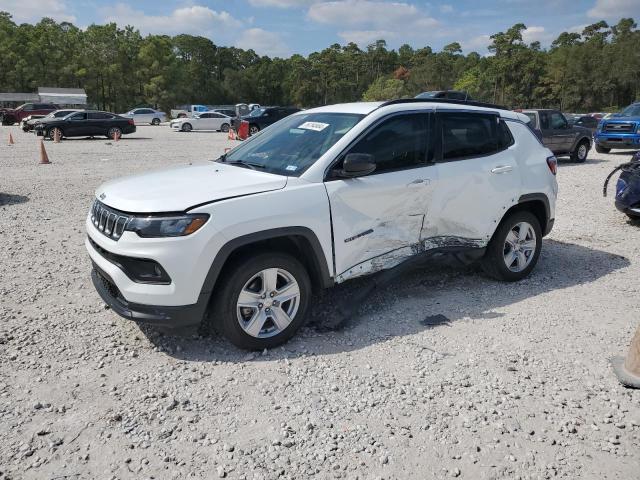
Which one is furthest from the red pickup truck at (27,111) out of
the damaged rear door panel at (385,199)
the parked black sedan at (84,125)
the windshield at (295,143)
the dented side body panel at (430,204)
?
the dented side body panel at (430,204)

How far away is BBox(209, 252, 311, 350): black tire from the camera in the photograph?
12.2ft

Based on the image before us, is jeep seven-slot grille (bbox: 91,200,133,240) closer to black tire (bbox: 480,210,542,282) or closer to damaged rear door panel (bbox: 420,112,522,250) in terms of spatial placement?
damaged rear door panel (bbox: 420,112,522,250)

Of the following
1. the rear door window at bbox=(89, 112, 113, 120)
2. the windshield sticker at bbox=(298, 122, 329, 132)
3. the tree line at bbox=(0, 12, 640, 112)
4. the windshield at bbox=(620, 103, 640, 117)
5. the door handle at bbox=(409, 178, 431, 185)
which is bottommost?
the door handle at bbox=(409, 178, 431, 185)

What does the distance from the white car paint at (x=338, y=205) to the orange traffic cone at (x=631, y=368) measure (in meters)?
1.77

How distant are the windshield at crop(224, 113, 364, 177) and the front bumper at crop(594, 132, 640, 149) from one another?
16.5 meters

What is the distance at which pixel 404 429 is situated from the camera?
3.07m

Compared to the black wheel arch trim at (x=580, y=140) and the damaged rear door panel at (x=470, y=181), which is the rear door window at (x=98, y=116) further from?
the damaged rear door panel at (x=470, y=181)

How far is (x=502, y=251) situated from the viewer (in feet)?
17.5

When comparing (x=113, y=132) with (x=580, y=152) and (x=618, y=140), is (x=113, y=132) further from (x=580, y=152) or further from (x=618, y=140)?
(x=618, y=140)

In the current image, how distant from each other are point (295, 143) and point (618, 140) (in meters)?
17.2

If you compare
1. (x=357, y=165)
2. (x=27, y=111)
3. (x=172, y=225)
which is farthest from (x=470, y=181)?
(x=27, y=111)

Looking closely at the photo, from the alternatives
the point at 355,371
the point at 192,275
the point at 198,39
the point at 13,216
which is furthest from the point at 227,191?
the point at 198,39

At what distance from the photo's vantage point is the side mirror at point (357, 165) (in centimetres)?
398

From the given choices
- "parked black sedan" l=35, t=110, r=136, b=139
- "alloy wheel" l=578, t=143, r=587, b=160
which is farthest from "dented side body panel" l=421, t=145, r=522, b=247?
"parked black sedan" l=35, t=110, r=136, b=139
